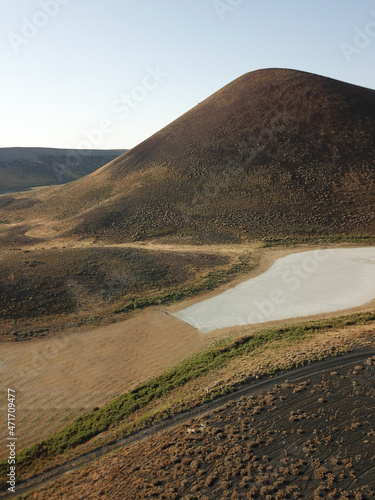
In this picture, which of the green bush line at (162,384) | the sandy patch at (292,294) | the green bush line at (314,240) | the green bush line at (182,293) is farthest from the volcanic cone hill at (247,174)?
the green bush line at (162,384)

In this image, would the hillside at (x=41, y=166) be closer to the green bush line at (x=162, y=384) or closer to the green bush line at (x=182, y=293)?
the green bush line at (x=182, y=293)

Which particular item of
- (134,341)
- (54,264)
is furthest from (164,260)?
(134,341)

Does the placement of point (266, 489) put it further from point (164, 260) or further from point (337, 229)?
point (337, 229)

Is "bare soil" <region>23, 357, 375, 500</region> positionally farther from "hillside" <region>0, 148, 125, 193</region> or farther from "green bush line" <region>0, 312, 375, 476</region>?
"hillside" <region>0, 148, 125, 193</region>

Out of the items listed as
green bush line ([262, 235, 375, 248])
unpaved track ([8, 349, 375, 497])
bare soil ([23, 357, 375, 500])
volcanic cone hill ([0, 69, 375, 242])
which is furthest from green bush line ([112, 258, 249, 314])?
bare soil ([23, 357, 375, 500])

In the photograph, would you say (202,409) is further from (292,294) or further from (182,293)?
(292,294)
